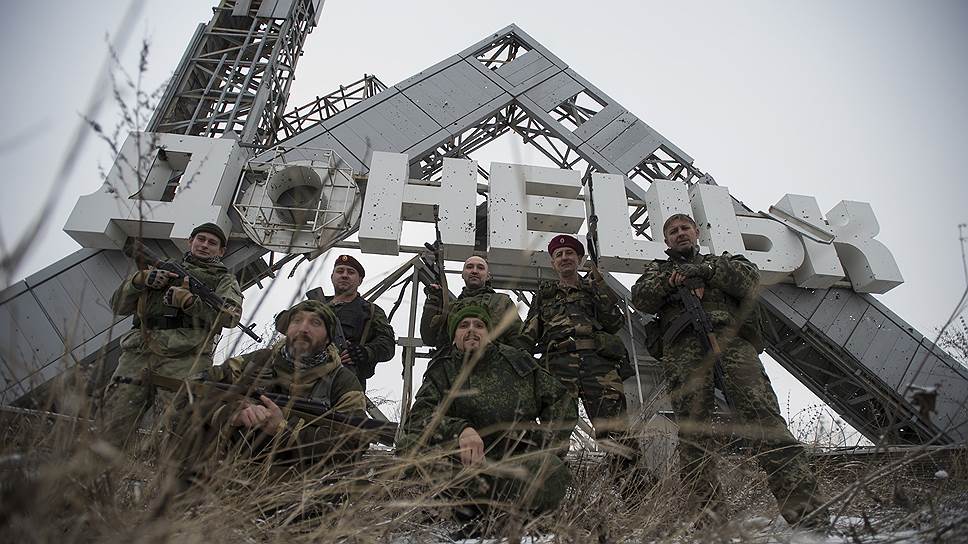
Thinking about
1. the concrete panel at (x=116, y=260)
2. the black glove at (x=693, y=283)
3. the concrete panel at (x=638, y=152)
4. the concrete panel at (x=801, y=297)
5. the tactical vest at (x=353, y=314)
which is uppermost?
the concrete panel at (x=638, y=152)

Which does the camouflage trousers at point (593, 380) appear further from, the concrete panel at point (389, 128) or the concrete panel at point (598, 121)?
the concrete panel at point (598, 121)

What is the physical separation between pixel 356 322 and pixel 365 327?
0.19m

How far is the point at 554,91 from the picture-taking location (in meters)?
7.80

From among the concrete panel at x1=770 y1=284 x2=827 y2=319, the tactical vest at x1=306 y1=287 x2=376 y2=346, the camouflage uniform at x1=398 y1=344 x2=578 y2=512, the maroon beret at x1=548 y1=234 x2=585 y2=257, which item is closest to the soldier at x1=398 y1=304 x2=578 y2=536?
the camouflage uniform at x1=398 y1=344 x2=578 y2=512

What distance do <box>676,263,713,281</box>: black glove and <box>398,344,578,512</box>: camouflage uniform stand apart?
1443mm

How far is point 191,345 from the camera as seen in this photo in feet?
11.5

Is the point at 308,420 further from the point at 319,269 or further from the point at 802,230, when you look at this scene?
the point at 802,230

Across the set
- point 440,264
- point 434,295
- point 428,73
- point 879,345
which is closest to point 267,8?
point 428,73

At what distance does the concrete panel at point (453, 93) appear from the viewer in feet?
23.2

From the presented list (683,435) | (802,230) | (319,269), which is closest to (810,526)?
(683,435)

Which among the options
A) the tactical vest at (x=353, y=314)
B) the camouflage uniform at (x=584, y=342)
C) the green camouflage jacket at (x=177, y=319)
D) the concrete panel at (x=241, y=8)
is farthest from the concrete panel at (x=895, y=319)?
the concrete panel at (x=241, y=8)

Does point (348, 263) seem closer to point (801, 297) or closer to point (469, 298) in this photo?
point (469, 298)

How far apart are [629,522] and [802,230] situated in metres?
5.16

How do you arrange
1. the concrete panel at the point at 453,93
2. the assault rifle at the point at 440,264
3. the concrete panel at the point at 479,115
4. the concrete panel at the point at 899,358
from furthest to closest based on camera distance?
1. the concrete panel at the point at 453,93
2. the concrete panel at the point at 479,115
3. the concrete panel at the point at 899,358
4. the assault rifle at the point at 440,264
